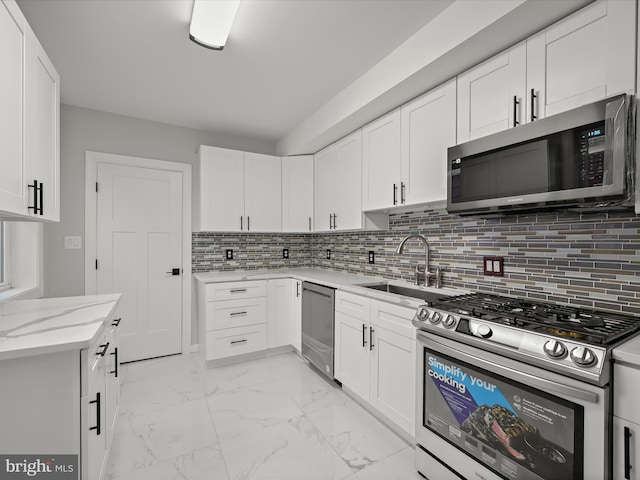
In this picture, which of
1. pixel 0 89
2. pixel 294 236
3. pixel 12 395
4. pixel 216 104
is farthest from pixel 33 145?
pixel 294 236

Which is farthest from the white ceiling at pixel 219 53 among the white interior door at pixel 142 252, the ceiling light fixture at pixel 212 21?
the white interior door at pixel 142 252

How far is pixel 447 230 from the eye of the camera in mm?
2340

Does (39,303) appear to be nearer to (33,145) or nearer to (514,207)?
(33,145)

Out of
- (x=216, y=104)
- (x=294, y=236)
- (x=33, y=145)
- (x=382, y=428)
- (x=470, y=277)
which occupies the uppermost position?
(x=216, y=104)

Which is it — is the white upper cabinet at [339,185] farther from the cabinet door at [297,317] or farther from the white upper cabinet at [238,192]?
the cabinet door at [297,317]

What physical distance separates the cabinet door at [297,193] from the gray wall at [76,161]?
1.48 meters

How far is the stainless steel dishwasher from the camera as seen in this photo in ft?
8.88

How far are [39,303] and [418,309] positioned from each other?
2.15 meters

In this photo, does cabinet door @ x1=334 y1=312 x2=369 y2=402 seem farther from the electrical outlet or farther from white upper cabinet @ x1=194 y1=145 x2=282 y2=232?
white upper cabinet @ x1=194 y1=145 x2=282 y2=232

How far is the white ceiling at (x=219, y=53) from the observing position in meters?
1.75

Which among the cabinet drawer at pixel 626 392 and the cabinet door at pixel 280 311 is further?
the cabinet door at pixel 280 311

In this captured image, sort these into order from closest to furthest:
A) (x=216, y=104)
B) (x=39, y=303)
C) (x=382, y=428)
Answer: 1. (x=39, y=303)
2. (x=382, y=428)
3. (x=216, y=104)

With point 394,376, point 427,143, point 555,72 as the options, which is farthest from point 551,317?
point 427,143

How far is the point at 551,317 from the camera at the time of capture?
145 cm
